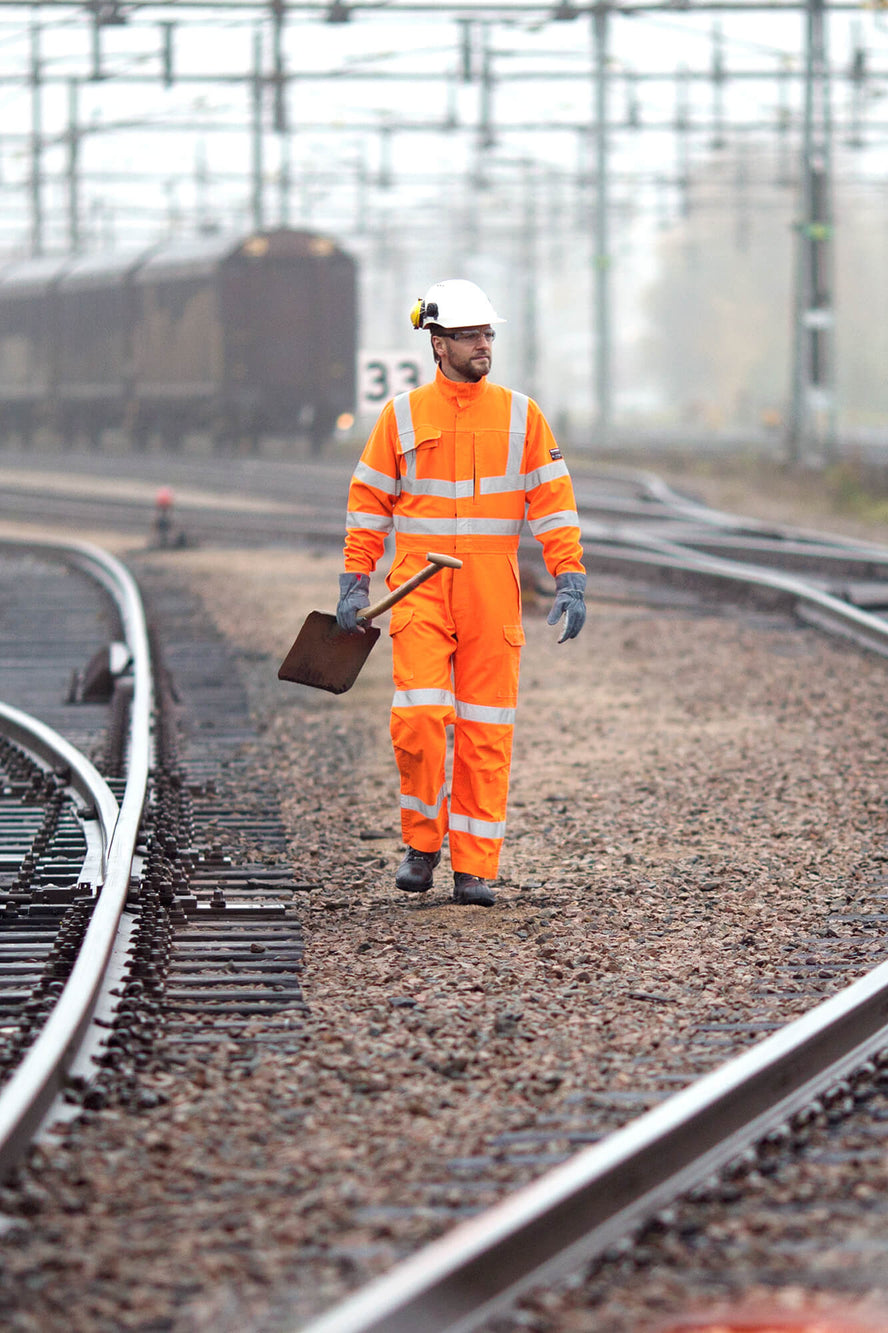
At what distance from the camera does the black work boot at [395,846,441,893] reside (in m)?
5.80

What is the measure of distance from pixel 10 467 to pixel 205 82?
31.7 feet

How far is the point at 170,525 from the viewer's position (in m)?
19.5

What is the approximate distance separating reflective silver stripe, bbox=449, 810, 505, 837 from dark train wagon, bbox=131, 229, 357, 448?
1026 inches

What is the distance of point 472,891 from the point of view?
5.73 metres

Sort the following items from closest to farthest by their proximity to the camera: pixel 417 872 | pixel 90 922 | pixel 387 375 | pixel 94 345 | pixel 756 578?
pixel 90 922
pixel 417 872
pixel 756 578
pixel 387 375
pixel 94 345

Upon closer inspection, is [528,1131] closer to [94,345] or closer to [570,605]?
[570,605]

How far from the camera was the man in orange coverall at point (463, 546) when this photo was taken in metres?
5.56

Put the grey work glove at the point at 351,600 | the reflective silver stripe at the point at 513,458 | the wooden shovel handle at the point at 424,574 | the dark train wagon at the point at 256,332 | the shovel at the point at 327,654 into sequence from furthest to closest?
the dark train wagon at the point at 256,332 → the shovel at the point at 327,654 → the grey work glove at the point at 351,600 → the reflective silver stripe at the point at 513,458 → the wooden shovel handle at the point at 424,574

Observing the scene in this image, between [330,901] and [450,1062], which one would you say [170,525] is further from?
[450,1062]

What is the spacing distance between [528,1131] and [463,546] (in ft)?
7.38

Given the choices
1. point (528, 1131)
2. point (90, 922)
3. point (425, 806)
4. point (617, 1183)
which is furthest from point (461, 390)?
point (617, 1183)

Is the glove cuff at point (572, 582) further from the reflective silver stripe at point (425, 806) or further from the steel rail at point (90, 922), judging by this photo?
the steel rail at point (90, 922)

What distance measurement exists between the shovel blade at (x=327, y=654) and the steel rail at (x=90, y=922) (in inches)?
30.5

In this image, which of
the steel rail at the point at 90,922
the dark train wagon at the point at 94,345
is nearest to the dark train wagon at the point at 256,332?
the dark train wagon at the point at 94,345
